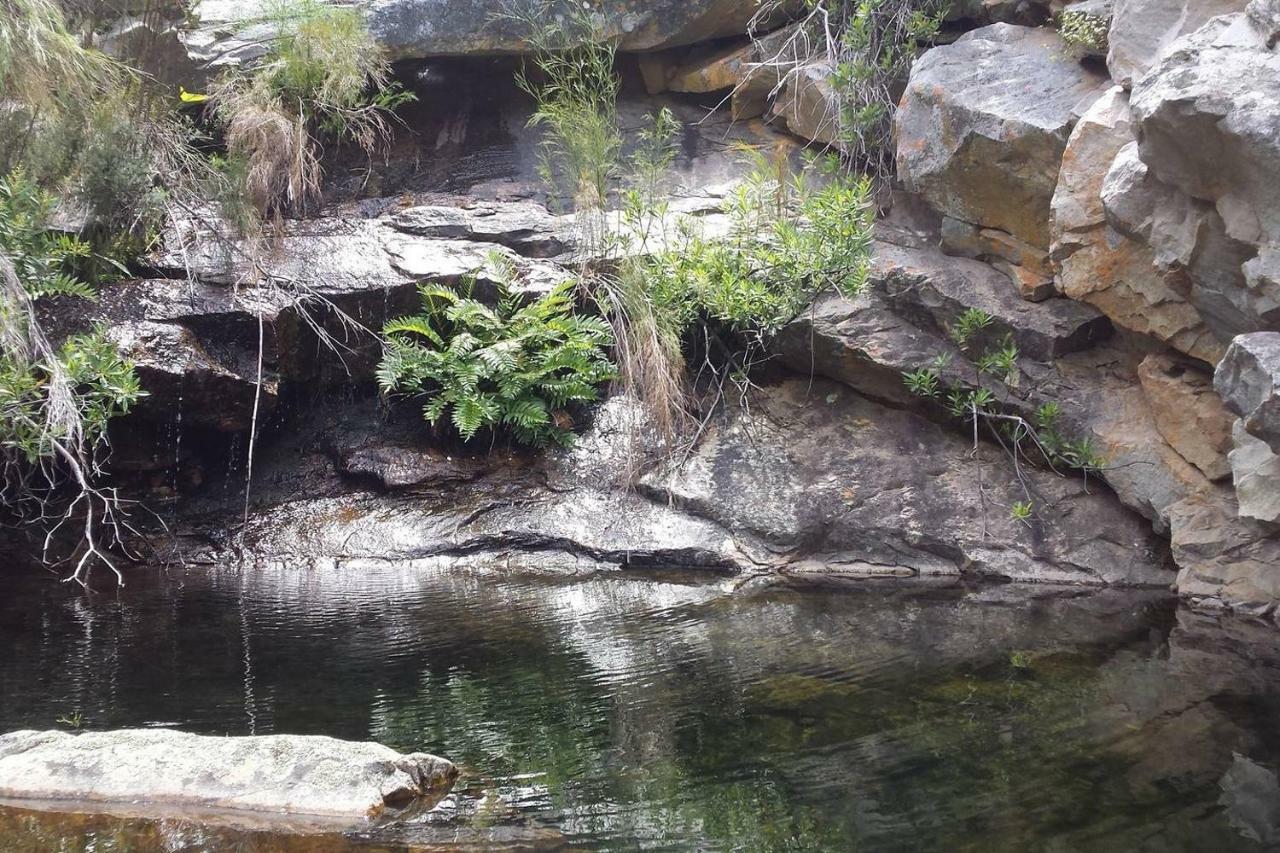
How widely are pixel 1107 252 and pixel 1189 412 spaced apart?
3.62 feet

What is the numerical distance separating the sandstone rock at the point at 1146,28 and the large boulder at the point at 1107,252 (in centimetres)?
19

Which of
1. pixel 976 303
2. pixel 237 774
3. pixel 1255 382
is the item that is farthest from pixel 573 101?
pixel 237 774

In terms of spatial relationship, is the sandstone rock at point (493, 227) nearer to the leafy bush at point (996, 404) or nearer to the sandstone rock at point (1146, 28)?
the leafy bush at point (996, 404)

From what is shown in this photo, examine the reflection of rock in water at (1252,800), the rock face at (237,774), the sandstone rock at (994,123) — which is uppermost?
the sandstone rock at (994,123)

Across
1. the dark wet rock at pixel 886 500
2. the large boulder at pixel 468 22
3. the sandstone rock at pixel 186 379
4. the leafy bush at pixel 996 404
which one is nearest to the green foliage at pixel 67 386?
the sandstone rock at pixel 186 379

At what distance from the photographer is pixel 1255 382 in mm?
5062

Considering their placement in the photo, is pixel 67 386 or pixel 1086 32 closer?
pixel 67 386

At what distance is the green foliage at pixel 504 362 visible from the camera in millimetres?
8172

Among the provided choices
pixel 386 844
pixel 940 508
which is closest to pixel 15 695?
pixel 386 844

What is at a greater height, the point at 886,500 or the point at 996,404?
the point at 996,404

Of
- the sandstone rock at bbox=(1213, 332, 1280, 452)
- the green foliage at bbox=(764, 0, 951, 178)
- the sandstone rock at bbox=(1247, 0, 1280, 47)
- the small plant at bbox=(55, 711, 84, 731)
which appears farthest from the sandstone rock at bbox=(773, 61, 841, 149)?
the small plant at bbox=(55, 711, 84, 731)

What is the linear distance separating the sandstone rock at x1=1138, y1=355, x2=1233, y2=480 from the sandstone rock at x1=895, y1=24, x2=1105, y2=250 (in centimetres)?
122

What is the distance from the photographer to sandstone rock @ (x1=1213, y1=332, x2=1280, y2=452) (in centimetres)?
494

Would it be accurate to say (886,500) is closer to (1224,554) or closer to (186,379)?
(1224,554)
